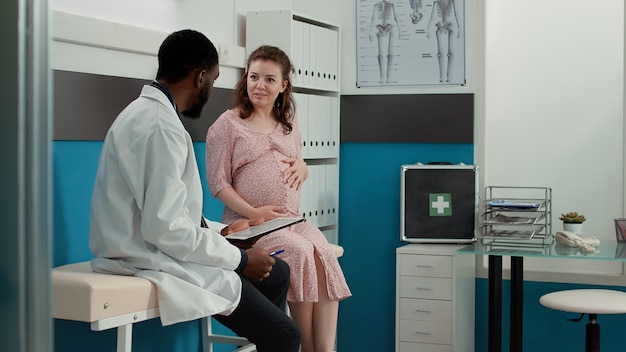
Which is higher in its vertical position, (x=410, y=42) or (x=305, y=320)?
(x=410, y=42)

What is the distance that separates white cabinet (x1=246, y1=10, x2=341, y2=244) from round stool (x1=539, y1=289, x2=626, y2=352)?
121 cm

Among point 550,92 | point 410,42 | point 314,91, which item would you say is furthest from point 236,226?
point 550,92

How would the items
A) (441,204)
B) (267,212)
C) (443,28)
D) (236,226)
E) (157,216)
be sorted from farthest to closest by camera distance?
(443,28)
(441,204)
(267,212)
(236,226)
(157,216)

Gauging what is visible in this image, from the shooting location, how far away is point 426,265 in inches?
156

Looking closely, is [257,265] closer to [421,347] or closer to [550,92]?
[421,347]

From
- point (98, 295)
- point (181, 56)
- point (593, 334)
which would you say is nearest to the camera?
point (98, 295)

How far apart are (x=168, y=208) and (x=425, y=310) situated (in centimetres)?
184

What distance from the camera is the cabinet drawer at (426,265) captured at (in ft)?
12.9

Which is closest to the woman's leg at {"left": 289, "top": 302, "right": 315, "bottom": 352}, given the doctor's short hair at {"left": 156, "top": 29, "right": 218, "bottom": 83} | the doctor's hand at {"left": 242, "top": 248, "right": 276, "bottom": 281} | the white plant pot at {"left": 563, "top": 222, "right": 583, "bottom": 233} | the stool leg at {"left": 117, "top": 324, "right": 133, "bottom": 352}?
the doctor's hand at {"left": 242, "top": 248, "right": 276, "bottom": 281}

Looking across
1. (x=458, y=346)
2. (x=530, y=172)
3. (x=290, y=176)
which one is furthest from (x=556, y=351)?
(x=290, y=176)

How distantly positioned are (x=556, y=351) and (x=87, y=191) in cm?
237

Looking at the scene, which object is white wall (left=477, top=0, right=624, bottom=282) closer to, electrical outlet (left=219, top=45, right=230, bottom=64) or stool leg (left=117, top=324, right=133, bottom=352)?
electrical outlet (left=219, top=45, right=230, bottom=64)

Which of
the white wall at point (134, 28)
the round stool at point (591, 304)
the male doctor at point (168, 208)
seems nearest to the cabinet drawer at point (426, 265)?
the round stool at point (591, 304)

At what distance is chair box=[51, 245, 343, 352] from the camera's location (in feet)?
7.66
